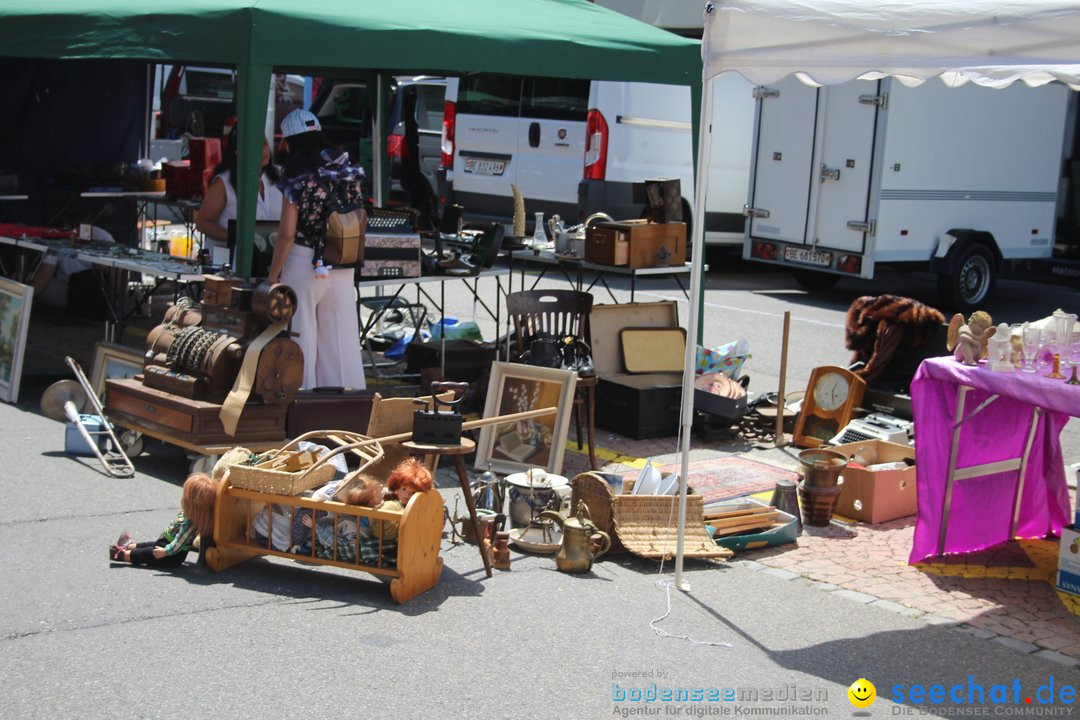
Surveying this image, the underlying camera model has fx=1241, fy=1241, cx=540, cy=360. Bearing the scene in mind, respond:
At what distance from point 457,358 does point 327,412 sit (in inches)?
67.9

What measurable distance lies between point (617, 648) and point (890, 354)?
3671 millimetres

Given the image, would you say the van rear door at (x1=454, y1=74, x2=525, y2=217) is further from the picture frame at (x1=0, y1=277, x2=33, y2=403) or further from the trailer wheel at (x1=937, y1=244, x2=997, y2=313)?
the picture frame at (x1=0, y1=277, x2=33, y2=403)

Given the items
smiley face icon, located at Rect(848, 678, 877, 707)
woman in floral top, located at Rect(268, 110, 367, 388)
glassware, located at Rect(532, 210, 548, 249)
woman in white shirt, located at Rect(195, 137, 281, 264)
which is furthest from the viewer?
glassware, located at Rect(532, 210, 548, 249)

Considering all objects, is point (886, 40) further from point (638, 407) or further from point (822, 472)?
point (638, 407)

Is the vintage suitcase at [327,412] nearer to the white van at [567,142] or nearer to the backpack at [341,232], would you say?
the backpack at [341,232]

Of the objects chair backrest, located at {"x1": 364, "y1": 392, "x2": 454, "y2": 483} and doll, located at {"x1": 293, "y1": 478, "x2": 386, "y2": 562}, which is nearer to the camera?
doll, located at {"x1": 293, "y1": 478, "x2": 386, "y2": 562}

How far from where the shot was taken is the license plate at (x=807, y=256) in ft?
42.6

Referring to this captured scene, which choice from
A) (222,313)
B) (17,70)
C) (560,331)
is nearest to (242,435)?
(222,313)

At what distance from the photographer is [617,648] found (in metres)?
4.59

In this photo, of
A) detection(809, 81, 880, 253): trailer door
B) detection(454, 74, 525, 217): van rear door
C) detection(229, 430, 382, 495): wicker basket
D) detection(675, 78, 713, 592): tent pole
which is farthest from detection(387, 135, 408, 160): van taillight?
detection(675, 78, 713, 592): tent pole

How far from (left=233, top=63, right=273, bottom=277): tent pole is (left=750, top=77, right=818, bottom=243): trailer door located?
7.44 m

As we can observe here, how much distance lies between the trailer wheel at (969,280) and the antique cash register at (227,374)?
904cm

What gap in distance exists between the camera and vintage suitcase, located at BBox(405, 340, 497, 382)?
8273 millimetres

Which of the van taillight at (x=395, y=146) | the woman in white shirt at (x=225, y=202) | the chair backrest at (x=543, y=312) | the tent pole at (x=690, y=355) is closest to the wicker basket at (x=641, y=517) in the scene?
the tent pole at (x=690, y=355)
